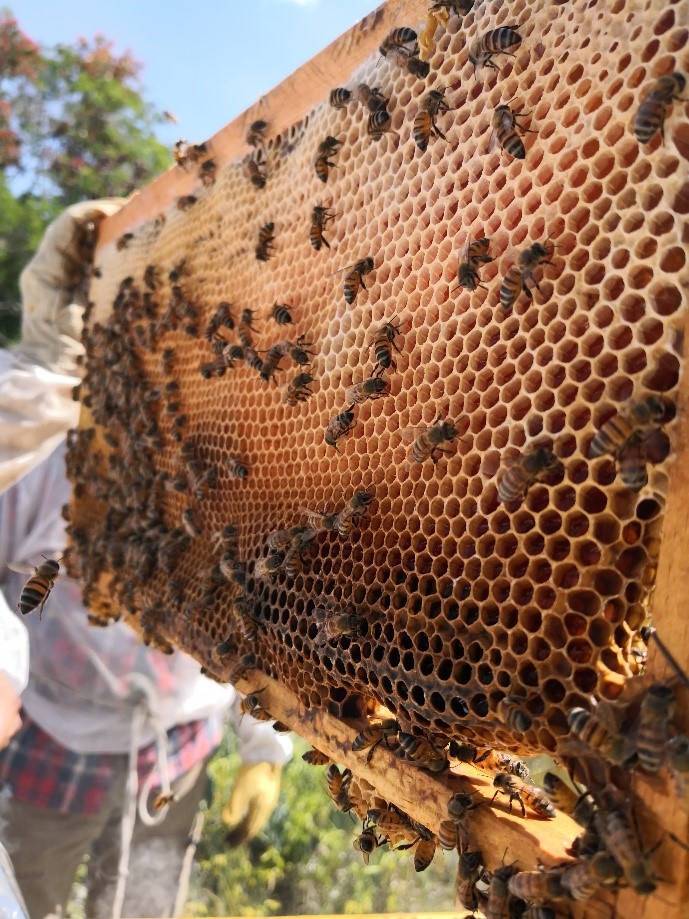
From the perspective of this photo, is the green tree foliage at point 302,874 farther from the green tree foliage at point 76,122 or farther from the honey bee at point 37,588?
the green tree foliage at point 76,122

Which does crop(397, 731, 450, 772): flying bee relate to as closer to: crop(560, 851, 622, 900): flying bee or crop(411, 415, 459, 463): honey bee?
crop(560, 851, 622, 900): flying bee

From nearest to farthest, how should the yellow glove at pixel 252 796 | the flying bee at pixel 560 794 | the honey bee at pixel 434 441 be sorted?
the flying bee at pixel 560 794 < the honey bee at pixel 434 441 < the yellow glove at pixel 252 796

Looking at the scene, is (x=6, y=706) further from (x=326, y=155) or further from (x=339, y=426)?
(x=326, y=155)

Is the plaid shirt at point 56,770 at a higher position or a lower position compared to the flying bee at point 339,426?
lower

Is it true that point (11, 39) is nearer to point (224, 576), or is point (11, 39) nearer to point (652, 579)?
point (224, 576)

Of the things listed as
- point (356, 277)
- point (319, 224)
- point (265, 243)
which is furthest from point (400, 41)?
point (265, 243)

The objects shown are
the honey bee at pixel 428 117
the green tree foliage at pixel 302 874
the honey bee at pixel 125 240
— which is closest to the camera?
the honey bee at pixel 428 117

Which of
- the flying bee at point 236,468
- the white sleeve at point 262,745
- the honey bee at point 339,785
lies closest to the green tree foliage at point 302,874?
the white sleeve at point 262,745
